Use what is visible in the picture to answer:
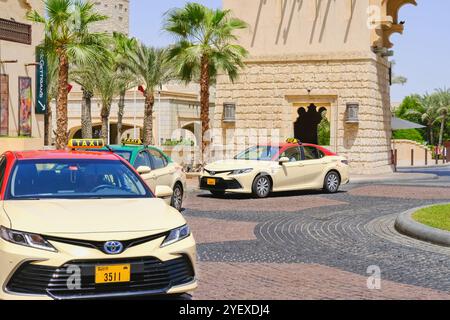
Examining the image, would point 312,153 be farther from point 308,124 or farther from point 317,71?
point 308,124

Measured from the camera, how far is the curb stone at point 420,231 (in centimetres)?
1048

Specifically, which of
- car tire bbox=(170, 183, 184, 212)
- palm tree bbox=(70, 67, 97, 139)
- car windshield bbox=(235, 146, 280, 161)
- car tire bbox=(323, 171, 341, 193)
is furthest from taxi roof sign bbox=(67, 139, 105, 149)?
palm tree bbox=(70, 67, 97, 139)

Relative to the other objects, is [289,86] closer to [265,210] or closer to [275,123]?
[275,123]

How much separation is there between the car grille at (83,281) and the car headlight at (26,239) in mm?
162

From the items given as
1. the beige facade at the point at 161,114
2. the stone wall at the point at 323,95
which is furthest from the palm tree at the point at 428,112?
the stone wall at the point at 323,95

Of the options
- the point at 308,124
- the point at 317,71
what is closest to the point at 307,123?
the point at 308,124

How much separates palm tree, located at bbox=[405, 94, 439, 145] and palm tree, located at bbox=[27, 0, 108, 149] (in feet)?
212

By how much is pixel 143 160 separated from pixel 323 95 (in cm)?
1835

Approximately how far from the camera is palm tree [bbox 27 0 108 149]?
2438 cm

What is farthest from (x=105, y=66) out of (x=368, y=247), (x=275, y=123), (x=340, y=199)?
(x=368, y=247)

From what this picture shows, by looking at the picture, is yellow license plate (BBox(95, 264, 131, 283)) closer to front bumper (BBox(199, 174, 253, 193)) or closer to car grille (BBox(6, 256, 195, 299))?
car grille (BBox(6, 256, 195, 299))
